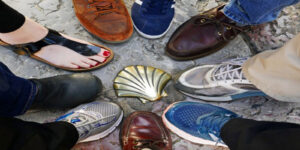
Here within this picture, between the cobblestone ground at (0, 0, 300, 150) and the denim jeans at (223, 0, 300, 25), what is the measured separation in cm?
22

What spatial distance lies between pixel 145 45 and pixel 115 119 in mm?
454

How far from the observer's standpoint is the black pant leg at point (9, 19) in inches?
26.5

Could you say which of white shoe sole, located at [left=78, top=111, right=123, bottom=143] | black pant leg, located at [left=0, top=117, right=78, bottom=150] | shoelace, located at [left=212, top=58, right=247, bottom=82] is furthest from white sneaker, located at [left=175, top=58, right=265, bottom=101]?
black pant leg, located at [left=0, top=117, right=78, bottom=150]

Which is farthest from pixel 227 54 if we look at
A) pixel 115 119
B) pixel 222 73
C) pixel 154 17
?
pixel 115 119

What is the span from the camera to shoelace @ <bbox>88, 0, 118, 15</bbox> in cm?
102

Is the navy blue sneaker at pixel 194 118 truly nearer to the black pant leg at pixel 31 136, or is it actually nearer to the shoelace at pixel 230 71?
the shoelace at pixel 230 71

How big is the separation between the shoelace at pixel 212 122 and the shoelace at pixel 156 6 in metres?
0.59

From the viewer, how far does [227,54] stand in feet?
3.65


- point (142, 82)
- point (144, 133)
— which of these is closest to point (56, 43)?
point (142, 82)

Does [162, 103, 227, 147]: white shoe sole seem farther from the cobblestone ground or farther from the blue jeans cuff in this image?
the blue jeans cuff

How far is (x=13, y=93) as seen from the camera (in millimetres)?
637

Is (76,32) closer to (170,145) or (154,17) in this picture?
(154,17)

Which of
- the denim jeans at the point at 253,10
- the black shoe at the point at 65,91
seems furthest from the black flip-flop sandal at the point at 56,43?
the denim jeans at the point at 253,10

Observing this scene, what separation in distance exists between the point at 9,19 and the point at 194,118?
86 centimetres
